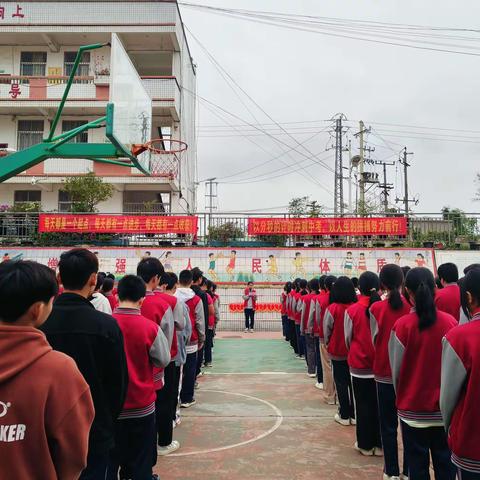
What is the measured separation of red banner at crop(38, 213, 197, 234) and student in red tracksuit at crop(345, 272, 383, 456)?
11.2 meters

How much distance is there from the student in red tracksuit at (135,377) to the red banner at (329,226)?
12.1 meters

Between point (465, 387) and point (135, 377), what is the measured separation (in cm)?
204

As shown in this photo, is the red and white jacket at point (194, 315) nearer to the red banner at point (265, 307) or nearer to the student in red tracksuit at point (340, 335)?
the student in red tracksuit at point (340, 335)

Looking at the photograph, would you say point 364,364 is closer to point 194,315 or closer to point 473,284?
point 473,284

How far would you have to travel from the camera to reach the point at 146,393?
3164 millimetres

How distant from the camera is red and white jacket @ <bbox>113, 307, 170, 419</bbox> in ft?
10.2

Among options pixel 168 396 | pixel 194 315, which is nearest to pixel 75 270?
pixel 168 396

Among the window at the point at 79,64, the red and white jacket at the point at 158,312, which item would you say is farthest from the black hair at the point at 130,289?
the window at the point at 79,64

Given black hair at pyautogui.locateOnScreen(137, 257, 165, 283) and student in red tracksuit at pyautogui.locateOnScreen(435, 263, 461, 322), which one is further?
student in red tracksuit at pyautogui.locateOnScreen(435, 263, 461, 322)

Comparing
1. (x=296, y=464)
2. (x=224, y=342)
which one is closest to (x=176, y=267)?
(x=224, y=342)

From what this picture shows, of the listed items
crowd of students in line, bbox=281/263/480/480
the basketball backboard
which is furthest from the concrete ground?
the basketball backboard

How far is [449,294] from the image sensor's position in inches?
180

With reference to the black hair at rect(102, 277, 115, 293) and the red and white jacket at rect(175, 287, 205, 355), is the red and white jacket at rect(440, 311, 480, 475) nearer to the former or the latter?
the red and white jacket at rect(175, 287, 205, 355)

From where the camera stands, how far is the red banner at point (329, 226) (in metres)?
15.0
